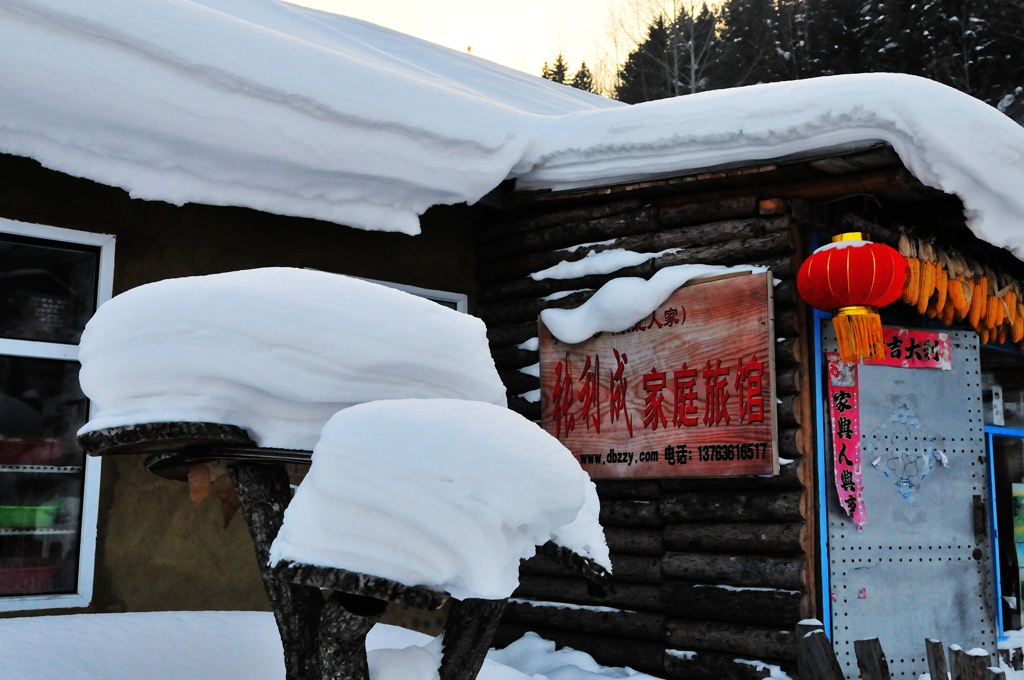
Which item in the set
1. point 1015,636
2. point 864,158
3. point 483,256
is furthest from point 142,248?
point 1015,636

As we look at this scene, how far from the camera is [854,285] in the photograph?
18.9ft

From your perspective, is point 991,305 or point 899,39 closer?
point 991,305

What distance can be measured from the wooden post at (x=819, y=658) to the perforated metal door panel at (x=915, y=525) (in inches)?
47.1

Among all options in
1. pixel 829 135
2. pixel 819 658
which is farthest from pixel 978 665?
pixel 829 135

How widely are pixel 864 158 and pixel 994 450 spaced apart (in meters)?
3.05

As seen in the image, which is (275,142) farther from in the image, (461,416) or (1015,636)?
(1015,636)

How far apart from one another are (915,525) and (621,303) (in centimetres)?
230

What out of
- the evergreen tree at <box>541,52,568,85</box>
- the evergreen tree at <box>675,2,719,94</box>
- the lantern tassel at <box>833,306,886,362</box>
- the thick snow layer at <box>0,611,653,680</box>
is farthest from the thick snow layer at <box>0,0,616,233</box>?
the evergreen tree at <box>541,52,568,85</box>

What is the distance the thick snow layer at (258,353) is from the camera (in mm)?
3189

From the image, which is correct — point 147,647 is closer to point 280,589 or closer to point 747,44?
point 280,589

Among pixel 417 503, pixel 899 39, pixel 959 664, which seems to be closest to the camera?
pixel 417 503

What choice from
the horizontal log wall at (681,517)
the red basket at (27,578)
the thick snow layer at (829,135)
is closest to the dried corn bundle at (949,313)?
the thick snow layer at (829,135)

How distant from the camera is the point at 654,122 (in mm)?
6555

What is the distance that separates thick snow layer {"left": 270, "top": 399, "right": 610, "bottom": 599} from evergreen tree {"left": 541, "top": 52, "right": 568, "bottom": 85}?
3091cm
